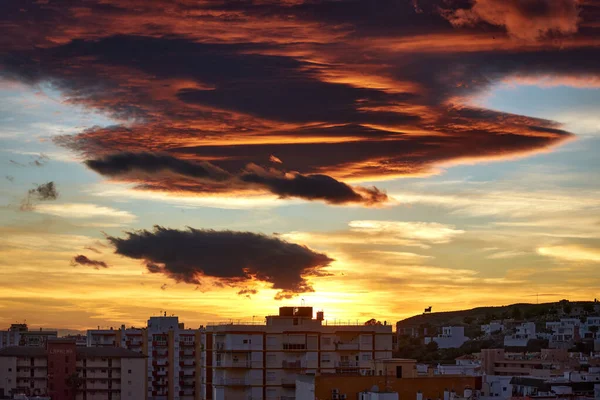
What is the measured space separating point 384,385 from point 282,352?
79.7 ft

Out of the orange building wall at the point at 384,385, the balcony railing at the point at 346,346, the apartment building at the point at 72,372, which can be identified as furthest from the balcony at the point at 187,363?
Result: the orange building wall at the point at 384,385

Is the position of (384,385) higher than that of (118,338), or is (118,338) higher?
(118,338)

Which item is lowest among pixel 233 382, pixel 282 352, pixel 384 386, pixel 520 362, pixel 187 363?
pixel 233 382

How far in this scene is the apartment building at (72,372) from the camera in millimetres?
145125

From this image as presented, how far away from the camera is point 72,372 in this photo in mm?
149125

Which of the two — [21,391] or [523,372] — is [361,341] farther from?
[21,391]

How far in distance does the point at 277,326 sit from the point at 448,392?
84.0 ft

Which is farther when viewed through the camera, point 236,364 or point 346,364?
point 346,364

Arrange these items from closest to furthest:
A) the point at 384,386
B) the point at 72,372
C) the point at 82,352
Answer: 1. the point at 384,386
2. the point at 72,372
3. the point at 82,352

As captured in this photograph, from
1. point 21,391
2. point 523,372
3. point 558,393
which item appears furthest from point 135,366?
point 558,393

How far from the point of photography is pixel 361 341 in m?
98.9

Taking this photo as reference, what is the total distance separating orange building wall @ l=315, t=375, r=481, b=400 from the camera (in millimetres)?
74188

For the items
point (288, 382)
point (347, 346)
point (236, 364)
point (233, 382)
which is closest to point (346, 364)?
point (347, 346)

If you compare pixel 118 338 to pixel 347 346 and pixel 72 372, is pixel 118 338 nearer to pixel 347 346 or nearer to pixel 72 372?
pixel 72 372
